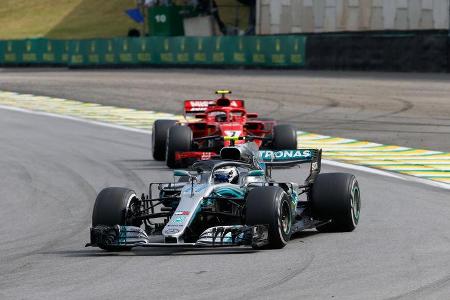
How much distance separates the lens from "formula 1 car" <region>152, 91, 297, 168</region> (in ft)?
65.4

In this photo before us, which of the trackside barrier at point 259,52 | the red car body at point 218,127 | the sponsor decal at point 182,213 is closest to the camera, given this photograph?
the sponsor decal at point 182,213

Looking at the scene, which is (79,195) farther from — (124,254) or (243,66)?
(243,66)

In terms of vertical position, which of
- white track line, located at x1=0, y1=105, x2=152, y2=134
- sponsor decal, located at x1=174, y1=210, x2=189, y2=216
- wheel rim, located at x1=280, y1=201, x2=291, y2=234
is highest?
sponsor decal, located at x1=174, y1=210, x2=189, y2=216

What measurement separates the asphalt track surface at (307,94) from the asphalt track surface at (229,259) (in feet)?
28.1

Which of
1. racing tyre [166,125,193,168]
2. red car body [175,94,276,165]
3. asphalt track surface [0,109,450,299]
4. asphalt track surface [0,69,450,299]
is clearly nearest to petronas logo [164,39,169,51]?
asphalt track surface [0,69,450,299]

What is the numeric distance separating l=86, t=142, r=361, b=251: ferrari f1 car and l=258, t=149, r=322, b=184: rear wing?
0.74ft

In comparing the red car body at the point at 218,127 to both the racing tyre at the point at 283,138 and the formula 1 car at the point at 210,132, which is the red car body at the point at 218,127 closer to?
the formula 1 car at the point at 210,132

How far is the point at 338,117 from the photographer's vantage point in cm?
3052

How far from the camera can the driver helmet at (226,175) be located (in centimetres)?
1257

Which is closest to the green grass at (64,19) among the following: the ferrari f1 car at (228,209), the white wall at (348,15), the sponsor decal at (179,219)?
the white wall at (348,15)

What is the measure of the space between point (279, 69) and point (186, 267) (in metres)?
37.4

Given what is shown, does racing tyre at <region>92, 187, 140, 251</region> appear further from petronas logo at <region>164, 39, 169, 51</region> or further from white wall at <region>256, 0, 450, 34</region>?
petronas logo at <region>164, 39, 169, 51</region>

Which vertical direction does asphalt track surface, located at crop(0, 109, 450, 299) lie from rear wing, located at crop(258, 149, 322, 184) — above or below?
below

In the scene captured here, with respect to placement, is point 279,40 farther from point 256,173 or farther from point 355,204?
point 256,173
